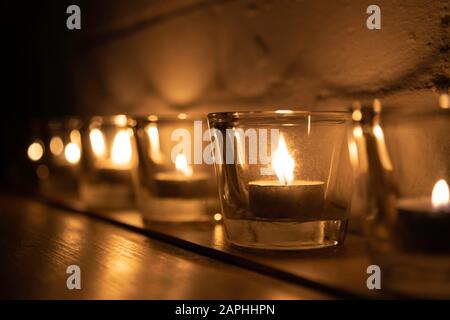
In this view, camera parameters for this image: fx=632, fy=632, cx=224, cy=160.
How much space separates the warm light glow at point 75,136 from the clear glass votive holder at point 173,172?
308mm

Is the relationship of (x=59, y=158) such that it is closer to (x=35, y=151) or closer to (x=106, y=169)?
(x=35, y=151)

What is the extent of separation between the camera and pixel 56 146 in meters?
1.34

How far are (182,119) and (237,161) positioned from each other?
24 centimetres

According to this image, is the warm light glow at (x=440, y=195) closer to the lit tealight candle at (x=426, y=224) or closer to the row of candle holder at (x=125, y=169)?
the lit tealight candle at (x=426, y=224)

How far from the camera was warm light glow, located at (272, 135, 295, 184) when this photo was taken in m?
0.64

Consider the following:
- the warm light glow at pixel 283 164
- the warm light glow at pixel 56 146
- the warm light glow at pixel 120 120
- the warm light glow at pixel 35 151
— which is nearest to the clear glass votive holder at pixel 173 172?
the warm light glow at pixel 120 120

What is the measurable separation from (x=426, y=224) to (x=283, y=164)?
0.19 metres

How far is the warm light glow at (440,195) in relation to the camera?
1.58ft

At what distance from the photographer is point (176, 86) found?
3.77 ft

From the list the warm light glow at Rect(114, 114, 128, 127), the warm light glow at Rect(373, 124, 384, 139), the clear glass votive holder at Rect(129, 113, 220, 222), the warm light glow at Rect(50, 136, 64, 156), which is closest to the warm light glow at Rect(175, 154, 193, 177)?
the clear glass votive holder at Rect(129, 113, 220, 222)

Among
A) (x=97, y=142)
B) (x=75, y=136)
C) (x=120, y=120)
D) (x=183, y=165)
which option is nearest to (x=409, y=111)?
(x=183, y=165)

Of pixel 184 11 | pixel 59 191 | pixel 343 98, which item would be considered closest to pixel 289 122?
pixel 343 98

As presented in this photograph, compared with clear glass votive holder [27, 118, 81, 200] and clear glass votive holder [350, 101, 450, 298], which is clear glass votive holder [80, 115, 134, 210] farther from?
clear glass votive holder [350, 101, 450, 298]

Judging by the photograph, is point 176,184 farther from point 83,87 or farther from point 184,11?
point 83,87
